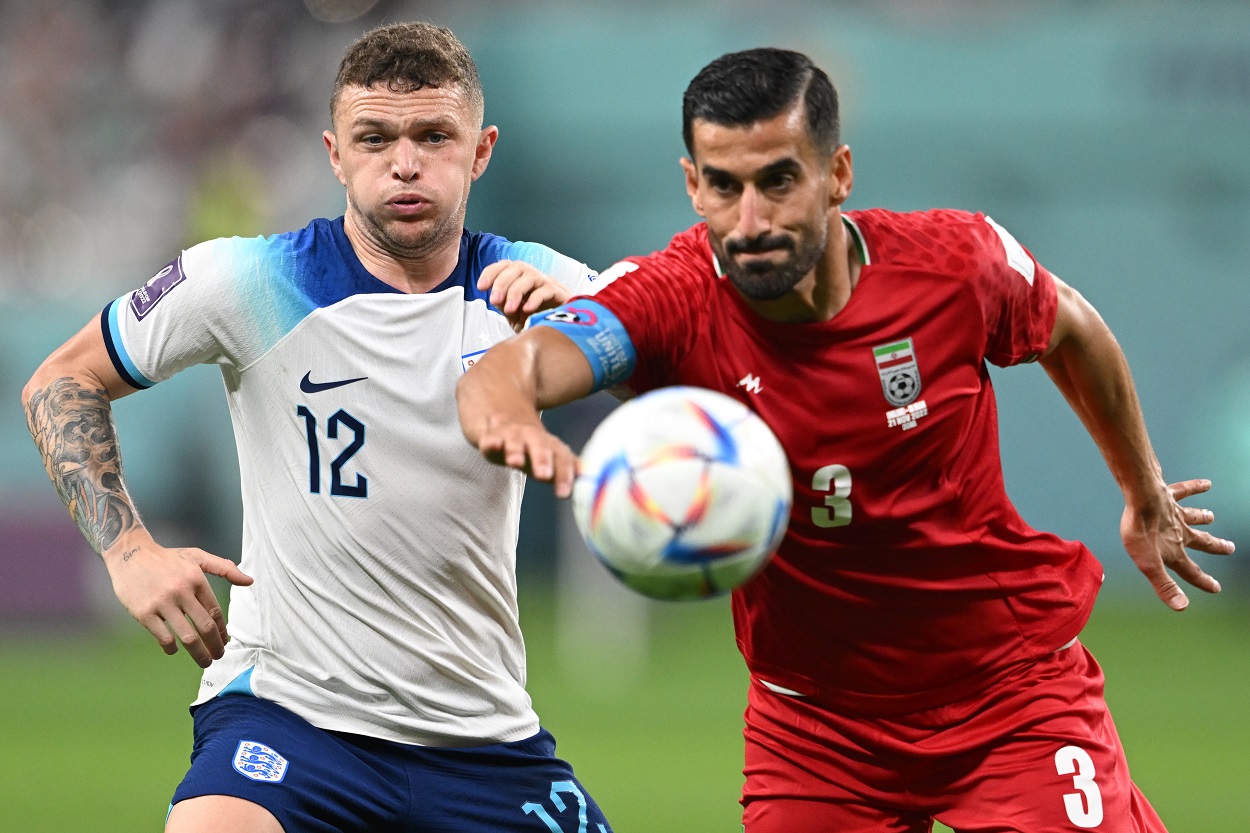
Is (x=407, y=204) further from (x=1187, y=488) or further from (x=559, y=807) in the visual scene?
(x=1187, y=488)

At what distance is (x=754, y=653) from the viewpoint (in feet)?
14.5

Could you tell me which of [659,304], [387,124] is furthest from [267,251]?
[659,304]

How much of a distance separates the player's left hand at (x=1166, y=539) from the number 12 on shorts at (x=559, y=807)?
1784mm

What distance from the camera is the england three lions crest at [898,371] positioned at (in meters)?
4.02

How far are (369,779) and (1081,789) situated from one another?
1859 millimetres

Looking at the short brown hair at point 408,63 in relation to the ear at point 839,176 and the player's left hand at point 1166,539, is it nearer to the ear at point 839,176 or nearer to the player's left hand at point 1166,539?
the ear at point 839,176

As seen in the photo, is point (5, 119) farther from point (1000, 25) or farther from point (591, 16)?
point (1000, 25)

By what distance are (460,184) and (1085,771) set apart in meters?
2.33

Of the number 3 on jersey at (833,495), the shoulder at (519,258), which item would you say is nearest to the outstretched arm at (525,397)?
the number 3 on jersey at (833,495)

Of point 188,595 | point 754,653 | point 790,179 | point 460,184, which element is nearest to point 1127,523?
point 754,653

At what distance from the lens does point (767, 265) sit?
376 centimetres

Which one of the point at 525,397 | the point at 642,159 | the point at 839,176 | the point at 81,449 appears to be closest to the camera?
the point at 525,397

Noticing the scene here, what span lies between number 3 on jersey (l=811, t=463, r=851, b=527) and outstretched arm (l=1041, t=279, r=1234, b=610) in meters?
0.85

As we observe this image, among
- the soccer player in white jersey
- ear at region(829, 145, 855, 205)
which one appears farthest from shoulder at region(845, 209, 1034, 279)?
the soccer player in white jersey
